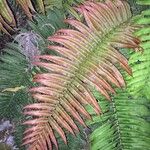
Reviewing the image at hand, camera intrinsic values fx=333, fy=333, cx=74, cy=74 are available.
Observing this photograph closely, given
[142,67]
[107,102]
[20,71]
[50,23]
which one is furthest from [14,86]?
[142,67]

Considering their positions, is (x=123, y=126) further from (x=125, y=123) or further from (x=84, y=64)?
(x=84, y=64)

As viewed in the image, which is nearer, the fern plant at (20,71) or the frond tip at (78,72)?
the frond tip at (78,72)

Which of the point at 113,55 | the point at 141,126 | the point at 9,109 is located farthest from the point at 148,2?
the point at 9,109

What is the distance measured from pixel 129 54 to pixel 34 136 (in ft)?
2.64

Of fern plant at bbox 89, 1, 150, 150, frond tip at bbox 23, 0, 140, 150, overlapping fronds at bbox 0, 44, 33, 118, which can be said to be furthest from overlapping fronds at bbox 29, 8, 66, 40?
fern plant at bbox 89, 1, 150, 150

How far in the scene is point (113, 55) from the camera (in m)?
1.82

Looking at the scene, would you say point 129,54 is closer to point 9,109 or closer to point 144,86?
point 144,86

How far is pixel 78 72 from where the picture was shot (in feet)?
5.81

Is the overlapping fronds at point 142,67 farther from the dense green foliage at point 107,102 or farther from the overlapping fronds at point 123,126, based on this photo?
the overlapping fronds at point 123,126

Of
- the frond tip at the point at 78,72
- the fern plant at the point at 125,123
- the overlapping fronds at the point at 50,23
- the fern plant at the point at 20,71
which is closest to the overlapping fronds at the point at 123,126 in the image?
the fern plant at the point at 125,123

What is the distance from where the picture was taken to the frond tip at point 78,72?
5.66 feet

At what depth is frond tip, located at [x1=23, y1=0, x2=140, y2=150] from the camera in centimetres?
173

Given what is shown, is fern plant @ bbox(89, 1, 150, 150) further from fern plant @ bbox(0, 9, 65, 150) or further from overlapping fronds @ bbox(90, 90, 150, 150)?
fern plant @ bbox(0, 9, 65, 150)

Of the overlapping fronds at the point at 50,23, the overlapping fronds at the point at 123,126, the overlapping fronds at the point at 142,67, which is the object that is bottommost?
the overlapping fronds at the point at 123,126
